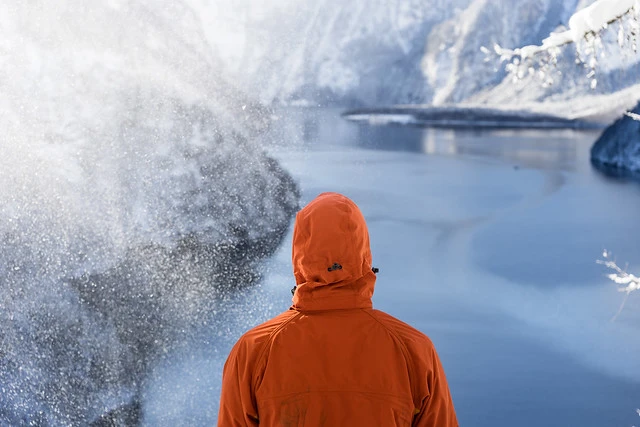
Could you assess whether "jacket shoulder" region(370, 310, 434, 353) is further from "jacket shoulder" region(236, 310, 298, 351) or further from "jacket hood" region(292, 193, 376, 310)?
"jacket shoulder" region(236, 310, 298, 351)

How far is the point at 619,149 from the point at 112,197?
5292mm

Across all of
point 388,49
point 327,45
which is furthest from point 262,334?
point 388,49

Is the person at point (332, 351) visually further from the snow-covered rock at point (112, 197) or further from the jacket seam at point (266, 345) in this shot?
the snow-covered rock at point (112, 197)

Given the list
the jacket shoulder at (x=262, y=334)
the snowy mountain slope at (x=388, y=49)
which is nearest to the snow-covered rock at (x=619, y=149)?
the snowy mountain slope at (x=388, y=49)

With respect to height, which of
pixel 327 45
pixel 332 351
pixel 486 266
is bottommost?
pixel 486 266

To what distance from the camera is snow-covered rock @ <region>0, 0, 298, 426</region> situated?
5.03 metres

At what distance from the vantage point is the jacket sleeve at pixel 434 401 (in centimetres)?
101

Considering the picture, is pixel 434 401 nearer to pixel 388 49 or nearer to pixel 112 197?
pixel 112 197

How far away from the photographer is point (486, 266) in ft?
18.7

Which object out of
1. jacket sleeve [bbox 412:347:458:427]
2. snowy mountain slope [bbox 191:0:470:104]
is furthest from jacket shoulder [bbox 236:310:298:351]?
snowy mountain slope [bbox 191:0:470:104]

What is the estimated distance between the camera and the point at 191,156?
5.67 metres

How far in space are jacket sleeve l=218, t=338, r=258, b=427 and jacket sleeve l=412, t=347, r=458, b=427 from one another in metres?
0.31

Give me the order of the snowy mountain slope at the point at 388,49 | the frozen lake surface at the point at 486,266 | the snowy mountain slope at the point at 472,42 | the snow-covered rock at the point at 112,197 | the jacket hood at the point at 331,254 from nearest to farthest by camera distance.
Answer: the jacket hood at the point at 331,254 < the frozen lake surface at the point at 486,266 < the snow-covered rock at the point at 112,197 < the snowy mountain slope at the point at 388,49 < the snowy mountain slope at the point at 472,42

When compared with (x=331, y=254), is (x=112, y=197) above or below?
below
